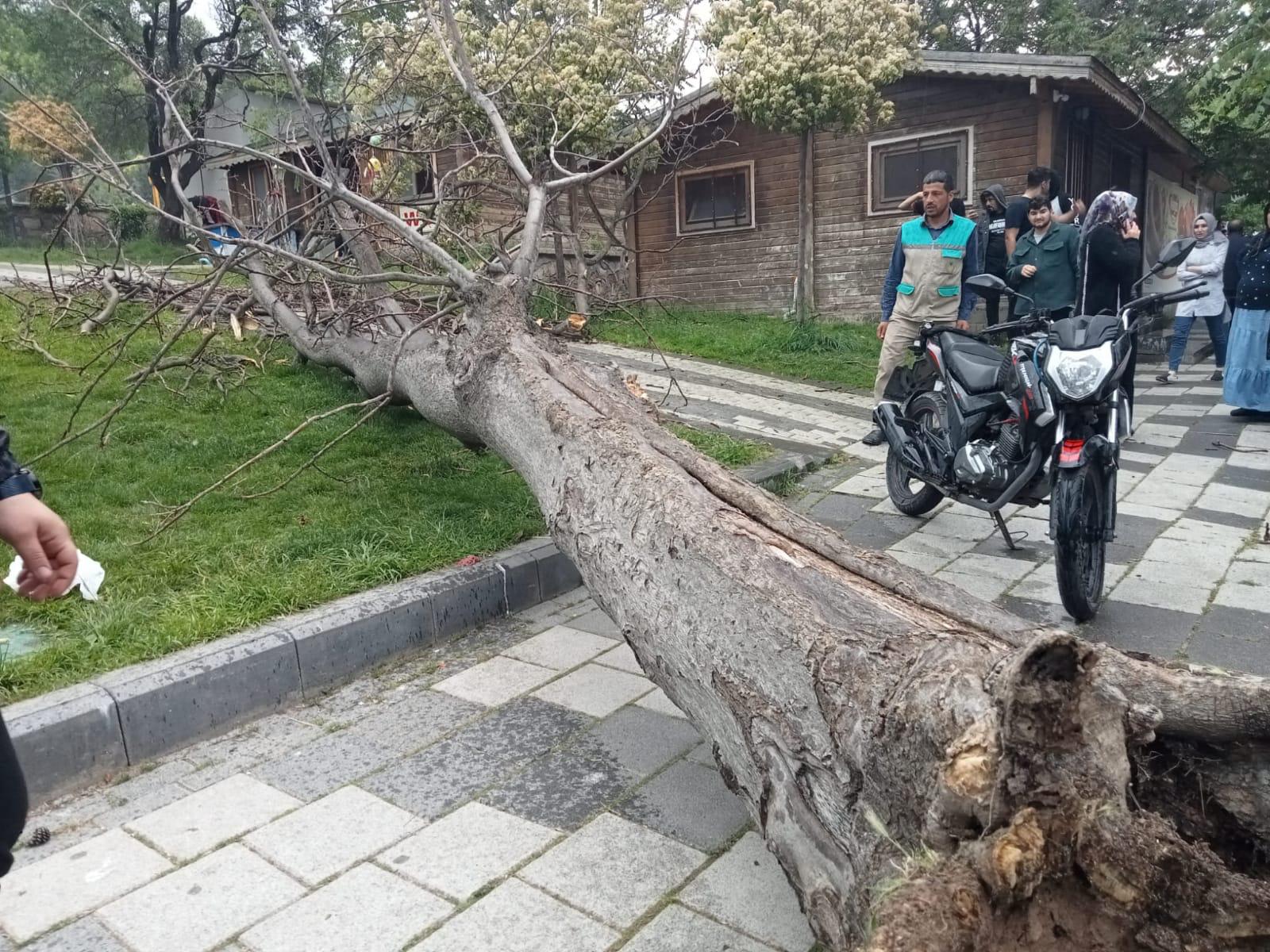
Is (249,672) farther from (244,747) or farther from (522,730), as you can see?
(522,730)

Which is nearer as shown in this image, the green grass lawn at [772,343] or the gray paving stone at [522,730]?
the gray paving stone at [522,730]

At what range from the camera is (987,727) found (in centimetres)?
143

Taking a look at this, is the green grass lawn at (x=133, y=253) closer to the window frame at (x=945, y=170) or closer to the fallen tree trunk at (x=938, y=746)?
the window frame at (x=945, y=170)

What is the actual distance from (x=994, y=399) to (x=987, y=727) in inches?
120

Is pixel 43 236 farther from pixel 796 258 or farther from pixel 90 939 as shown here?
pixel 90 939

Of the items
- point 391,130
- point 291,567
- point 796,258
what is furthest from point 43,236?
point 291,567

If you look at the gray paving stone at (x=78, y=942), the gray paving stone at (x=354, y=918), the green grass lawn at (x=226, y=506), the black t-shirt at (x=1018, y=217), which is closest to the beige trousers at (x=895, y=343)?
the green grass lawn at (x=226, y=506)

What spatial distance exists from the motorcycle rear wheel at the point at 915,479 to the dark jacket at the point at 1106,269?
2081 mm

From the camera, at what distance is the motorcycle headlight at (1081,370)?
3549 millimetres

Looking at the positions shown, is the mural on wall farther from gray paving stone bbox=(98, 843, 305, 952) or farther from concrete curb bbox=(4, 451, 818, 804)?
gray paving stone bbox=(98, 843, 305, 952)

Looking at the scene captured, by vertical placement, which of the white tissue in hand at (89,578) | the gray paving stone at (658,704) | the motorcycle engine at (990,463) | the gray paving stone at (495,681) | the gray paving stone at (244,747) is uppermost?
the motorcycle engine at (990,463)

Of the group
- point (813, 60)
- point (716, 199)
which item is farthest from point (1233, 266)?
point (716, 199)

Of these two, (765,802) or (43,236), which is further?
(43,236)

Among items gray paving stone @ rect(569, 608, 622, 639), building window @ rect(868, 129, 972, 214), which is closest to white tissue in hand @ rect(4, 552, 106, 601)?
gray paving stone @ rect(569, 608, 622, 639)
